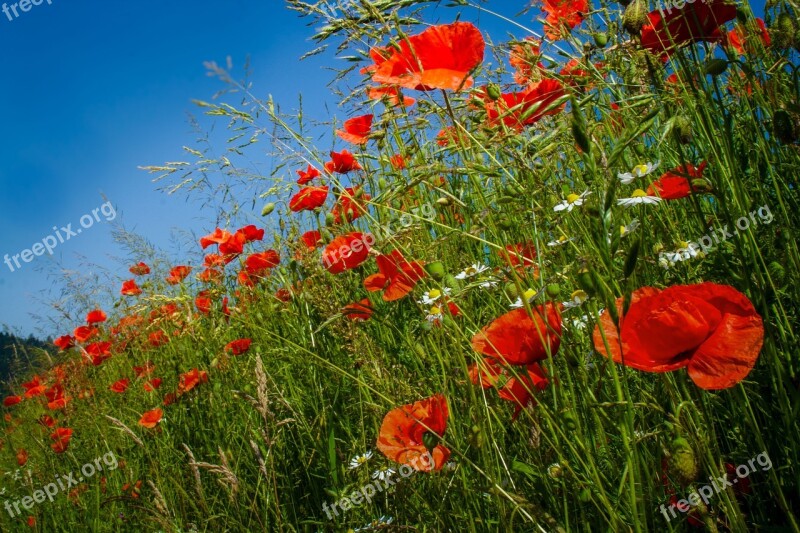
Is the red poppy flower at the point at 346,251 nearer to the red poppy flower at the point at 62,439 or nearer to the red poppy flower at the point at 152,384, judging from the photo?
the red poppy flower at the point at 152,384

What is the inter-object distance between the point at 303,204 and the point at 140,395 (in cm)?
154

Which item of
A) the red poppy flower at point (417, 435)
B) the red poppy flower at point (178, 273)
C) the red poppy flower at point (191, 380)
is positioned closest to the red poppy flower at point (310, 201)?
the red poppy flower at point (191, 380)

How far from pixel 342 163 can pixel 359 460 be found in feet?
4.90

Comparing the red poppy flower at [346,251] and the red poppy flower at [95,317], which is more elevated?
the red poppy flower at [95,317]

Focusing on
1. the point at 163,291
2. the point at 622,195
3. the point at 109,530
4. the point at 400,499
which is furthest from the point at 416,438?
the point at 163,291

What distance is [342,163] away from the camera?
8.84 ft

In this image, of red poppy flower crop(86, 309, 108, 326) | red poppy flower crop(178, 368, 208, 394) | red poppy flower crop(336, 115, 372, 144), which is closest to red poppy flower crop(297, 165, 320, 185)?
red poppy flower crop(336, 115, 372, 144)

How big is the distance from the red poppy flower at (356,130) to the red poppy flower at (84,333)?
312cm

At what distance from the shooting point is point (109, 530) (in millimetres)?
2201

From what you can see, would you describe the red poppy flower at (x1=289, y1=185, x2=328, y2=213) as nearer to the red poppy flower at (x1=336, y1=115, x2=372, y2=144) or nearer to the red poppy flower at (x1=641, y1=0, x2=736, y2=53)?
the red poppy flower at (x1=336, y1=115, x2=372, y2=144)

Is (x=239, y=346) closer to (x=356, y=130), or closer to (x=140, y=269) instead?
(x=356, y=130)

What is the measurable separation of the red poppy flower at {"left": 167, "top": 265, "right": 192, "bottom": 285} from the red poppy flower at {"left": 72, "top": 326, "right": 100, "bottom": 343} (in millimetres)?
1134

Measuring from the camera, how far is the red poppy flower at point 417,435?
3.98 ft

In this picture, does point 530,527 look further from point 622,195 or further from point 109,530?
point 109,530
